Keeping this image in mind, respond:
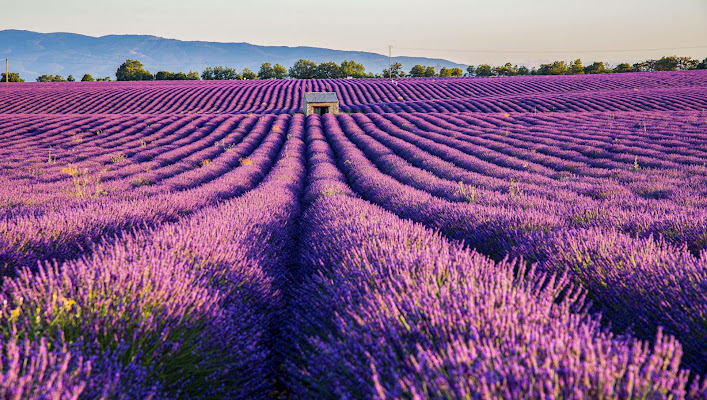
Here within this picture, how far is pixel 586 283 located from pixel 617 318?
324 mm

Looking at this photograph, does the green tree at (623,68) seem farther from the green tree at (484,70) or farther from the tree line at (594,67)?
the green tree at (484,70)

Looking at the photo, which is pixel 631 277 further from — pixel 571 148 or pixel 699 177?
pixel 571 148

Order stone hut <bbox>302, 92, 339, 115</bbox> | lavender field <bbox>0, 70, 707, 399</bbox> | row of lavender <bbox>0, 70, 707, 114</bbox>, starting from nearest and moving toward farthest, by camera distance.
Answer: lavender field <bbox>0, 70, 707, 399</bbox> < row of lavender <bbox>0, 70, 707, 114</bbox> < stone hut <bbox>302, 92, 339, 115</bbox>

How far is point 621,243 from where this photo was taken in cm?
277

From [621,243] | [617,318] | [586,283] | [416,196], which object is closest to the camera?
[617,318]

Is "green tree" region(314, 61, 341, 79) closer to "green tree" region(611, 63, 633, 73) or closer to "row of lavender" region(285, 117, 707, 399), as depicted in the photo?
"green tree" region(611, 63, 633, 73)

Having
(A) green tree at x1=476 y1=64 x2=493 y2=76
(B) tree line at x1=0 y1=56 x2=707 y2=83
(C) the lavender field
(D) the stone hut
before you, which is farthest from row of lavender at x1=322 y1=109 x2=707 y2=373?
(A) green tree at x1=476 y1=64 x2=493 y2=76

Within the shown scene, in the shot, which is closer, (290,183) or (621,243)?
(621,243)

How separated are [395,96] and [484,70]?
3605 centimetres

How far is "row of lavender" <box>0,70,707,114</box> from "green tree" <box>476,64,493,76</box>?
23.8 m

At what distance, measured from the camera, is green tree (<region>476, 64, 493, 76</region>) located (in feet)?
226

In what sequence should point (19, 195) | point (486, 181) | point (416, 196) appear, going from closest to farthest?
point (416, 196), point (19, 195), point (486, 181)

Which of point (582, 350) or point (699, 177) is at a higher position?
point (582, 350)

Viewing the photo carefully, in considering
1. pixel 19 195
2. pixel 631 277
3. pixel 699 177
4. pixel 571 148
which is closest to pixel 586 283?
pixel 631 277
